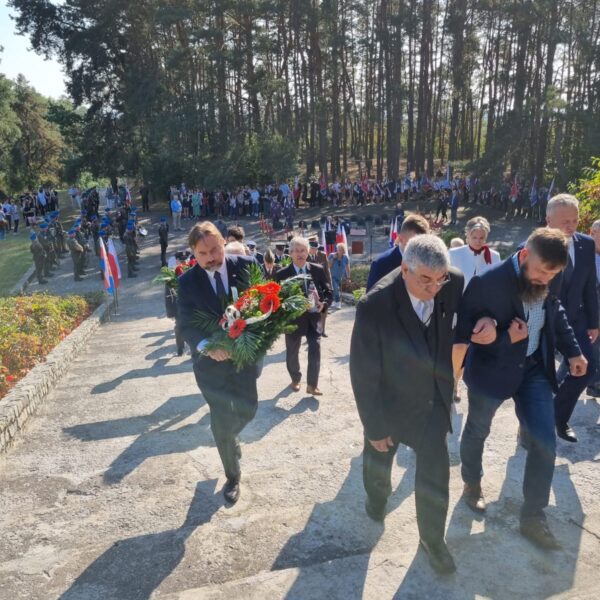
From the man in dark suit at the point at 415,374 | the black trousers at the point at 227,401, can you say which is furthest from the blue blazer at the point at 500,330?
the black trousers at the point at 227,401

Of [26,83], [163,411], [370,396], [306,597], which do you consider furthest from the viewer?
[26,83]

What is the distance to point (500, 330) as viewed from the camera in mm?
3273

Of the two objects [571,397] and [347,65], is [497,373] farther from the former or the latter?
[347,65]

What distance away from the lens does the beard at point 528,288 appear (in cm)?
324

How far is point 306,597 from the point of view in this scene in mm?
2783

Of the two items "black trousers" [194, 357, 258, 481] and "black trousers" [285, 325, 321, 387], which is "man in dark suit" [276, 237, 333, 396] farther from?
"black trousers" [194, 357, 258, 481]

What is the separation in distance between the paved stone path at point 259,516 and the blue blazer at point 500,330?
0.87 metres

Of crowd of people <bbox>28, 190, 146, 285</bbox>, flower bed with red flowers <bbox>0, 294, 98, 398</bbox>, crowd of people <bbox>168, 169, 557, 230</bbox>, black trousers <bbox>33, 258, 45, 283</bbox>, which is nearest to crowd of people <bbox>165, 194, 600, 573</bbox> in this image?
flower bed with red flowers <bbox>0, 294, 98, 398</bbox>

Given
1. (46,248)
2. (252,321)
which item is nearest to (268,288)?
(252,321)

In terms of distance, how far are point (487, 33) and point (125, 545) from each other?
41.0 metres

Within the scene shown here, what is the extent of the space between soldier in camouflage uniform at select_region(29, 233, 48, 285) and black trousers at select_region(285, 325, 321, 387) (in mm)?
14651

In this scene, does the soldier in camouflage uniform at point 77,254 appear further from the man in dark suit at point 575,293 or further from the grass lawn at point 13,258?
the man in dark suit at point 575,293

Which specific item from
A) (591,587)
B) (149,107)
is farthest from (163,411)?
(149,107)

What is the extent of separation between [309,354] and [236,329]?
2.22m
